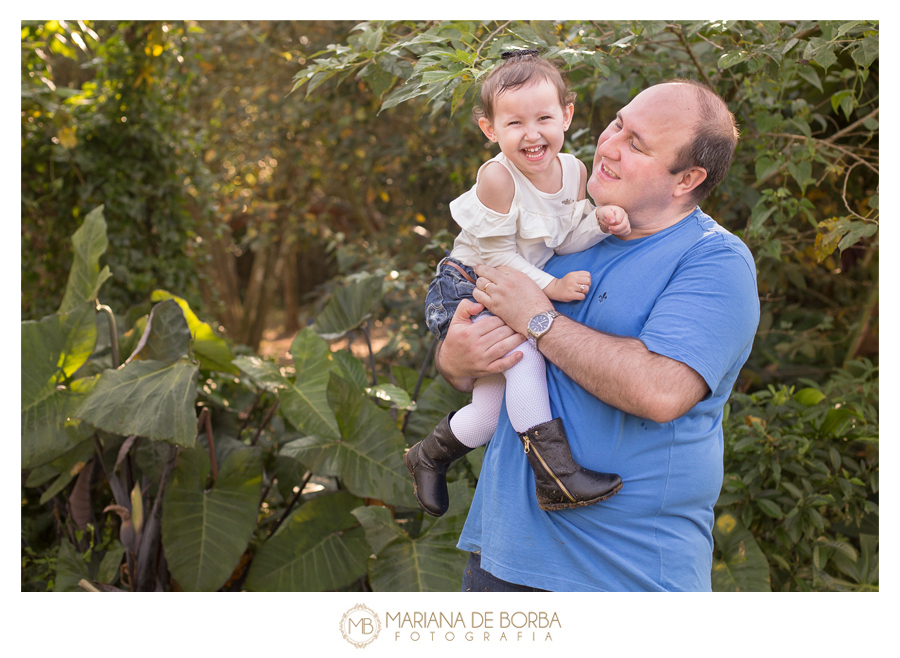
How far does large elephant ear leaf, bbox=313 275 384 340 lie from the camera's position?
264 cm

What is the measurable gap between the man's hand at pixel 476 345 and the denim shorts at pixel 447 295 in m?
0.05

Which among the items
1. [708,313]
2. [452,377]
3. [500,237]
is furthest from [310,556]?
[708,313]

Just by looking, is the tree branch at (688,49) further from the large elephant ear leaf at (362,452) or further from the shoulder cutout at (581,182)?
the large elephant ear leaf at (362,452)

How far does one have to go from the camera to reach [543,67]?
1348mm

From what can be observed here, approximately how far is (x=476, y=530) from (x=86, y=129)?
353cm

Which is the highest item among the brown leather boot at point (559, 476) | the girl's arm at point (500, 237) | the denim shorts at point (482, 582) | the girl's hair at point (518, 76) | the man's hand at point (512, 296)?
the girl's hair at point (518, 76)

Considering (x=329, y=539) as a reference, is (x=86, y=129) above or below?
above

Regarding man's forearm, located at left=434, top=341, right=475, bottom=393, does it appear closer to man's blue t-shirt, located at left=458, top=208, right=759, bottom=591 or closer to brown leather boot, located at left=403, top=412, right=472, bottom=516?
brown leather boot, located at left=403, top=412, right=472, bottom=516

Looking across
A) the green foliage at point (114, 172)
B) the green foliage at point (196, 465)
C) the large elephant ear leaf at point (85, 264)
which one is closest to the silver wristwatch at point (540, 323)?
the green foliage at point (196, 465)

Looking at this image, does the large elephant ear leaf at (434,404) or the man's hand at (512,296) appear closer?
the man's hand at (512,296)

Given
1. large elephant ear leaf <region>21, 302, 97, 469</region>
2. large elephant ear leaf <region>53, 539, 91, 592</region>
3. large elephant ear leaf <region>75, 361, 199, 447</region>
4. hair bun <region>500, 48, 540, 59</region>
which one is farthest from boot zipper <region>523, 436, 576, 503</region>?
large elephant ear leaf <region>53, 539, 91, 592</region>
